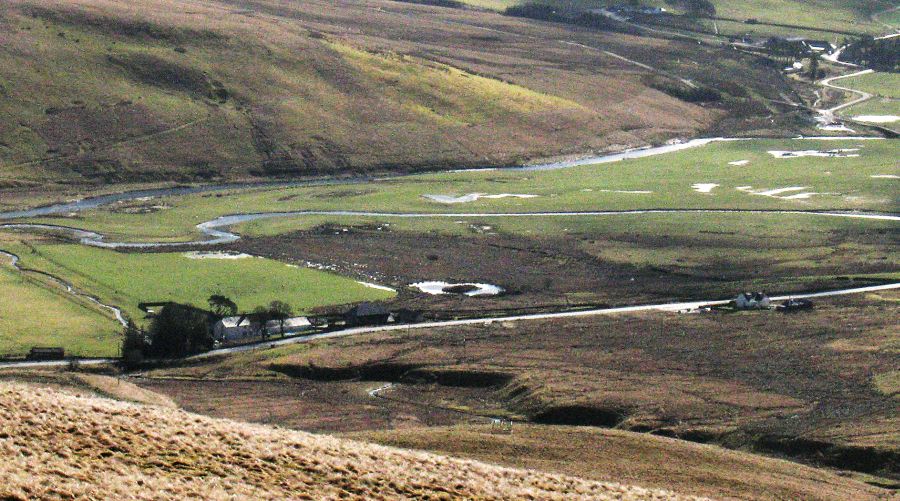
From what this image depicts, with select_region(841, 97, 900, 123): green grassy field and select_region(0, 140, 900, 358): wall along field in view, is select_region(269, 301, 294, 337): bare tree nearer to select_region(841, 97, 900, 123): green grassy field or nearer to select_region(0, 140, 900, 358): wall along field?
select_region(0, 140, 900, 358): wall along field

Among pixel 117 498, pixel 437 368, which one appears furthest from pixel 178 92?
pixel 117 498

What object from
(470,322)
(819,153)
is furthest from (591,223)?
(819,153)

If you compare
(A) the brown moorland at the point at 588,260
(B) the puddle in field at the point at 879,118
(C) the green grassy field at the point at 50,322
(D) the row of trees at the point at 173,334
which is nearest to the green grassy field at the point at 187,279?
(C) the green grassy field at the point at 50,322

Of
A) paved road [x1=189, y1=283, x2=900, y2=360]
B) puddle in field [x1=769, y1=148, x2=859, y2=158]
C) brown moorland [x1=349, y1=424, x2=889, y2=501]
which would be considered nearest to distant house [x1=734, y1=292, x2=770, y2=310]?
paved road [x1=189, y1=283, x2=900, y2=360]

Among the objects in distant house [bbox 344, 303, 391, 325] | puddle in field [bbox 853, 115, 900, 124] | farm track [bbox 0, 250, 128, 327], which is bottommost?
→ farm track [bbox 0, 250, 128, 327]

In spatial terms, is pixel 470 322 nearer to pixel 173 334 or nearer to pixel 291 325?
pixel 291 325

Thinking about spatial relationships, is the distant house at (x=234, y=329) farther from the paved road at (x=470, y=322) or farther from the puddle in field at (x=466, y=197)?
the puddle in field at (x=466, y=197)
